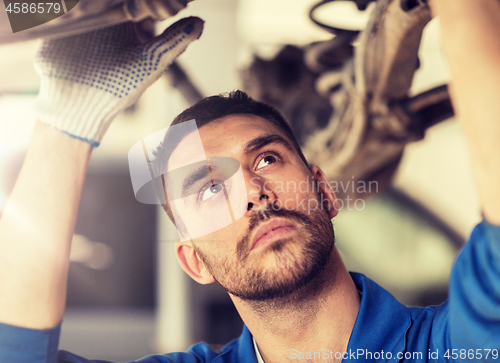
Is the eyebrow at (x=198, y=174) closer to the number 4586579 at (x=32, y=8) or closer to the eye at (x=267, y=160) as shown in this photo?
the eye at (x=267, y=160)

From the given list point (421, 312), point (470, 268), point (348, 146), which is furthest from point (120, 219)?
point (470, 268)

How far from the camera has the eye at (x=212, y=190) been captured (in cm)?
40

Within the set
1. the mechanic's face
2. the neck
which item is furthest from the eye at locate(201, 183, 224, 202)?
the neck

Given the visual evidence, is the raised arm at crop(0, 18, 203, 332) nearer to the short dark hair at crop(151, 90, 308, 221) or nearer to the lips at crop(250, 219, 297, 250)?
the short dark hair at crop(151, 90, 308, 221)

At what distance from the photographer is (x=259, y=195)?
392mm

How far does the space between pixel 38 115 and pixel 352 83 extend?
0.52 meters

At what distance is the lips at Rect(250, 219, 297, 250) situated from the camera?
1.24 ft

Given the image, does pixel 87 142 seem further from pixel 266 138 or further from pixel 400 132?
pixel 400 132

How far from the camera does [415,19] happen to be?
422 millimetres

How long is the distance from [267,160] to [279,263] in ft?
0.38

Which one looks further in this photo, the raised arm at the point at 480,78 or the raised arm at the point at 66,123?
the raised arm at the point at 66,123

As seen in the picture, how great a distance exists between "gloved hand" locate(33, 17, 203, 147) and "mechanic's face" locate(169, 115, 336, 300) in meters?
0.09

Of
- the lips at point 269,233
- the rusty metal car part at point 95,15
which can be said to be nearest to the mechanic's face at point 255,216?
the lips at point 269,233

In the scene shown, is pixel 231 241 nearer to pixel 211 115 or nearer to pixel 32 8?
pixel 211 115
